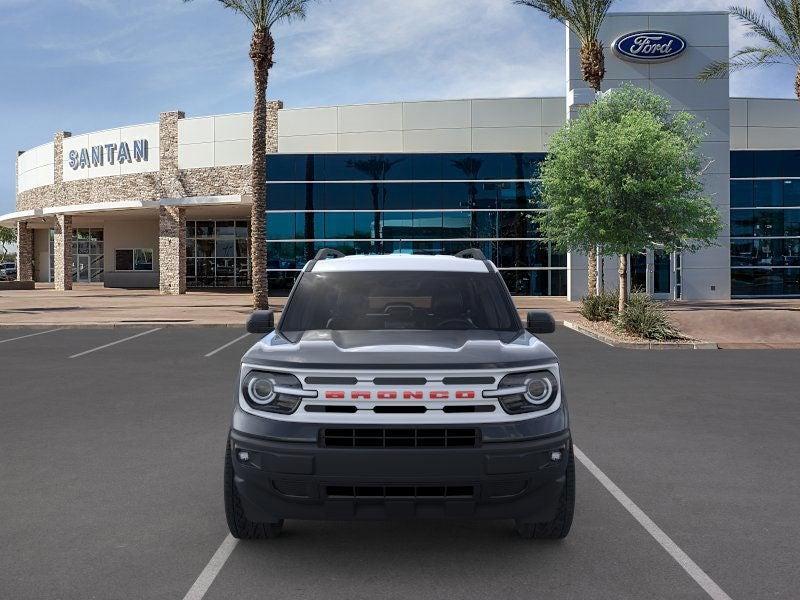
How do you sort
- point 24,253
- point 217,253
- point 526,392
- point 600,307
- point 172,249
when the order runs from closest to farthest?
1. point 526,392
2. point 600,307
3. point 172,249
4. point 217,253
5. point 24,253

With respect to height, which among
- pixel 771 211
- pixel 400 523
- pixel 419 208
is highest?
pixel 419 208

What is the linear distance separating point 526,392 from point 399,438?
29.6 inches

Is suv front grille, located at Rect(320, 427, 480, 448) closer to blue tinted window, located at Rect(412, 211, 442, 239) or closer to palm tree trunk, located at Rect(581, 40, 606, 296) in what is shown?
palm tree trunk, located at Rect(581, 40, 606, 296)

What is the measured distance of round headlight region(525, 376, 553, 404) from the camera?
4.38 metres

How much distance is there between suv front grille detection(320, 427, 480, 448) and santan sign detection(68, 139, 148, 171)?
4392cm

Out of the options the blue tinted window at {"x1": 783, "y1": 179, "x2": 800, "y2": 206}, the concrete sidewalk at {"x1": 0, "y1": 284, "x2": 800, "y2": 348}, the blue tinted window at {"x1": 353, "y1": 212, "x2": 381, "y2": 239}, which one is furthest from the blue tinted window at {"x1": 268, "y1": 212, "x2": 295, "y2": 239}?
the blue tinted window at {"x1": 783, "y1": 179, "x2": 800, "y2": 206}

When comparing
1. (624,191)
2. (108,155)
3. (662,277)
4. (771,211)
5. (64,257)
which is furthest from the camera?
(64,257)

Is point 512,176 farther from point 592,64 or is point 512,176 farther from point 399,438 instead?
point 399,438

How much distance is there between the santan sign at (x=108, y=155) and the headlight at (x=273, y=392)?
4346 centimetres

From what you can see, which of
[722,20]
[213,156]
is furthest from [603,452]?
[213,156]

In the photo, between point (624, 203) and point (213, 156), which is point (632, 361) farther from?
point (213, 156)

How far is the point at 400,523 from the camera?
210 inches

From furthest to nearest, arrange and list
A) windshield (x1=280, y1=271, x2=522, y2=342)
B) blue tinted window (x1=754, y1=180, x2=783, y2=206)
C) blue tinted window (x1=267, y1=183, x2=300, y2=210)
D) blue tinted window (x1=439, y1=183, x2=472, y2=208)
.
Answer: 1. blue tinted window (x1=267, y1=183, x2=300, y2=210)
2. blue tinted window (x1=439, y1=183, x2=472, y2=208)
3. blue tinted window (x1=754, y1=180, x2=783, y2=206)
4. windshield (x1=280, y1=271, x2=522, y2=342)

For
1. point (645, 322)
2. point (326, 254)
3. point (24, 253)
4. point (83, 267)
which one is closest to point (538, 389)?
point (326, 254)
